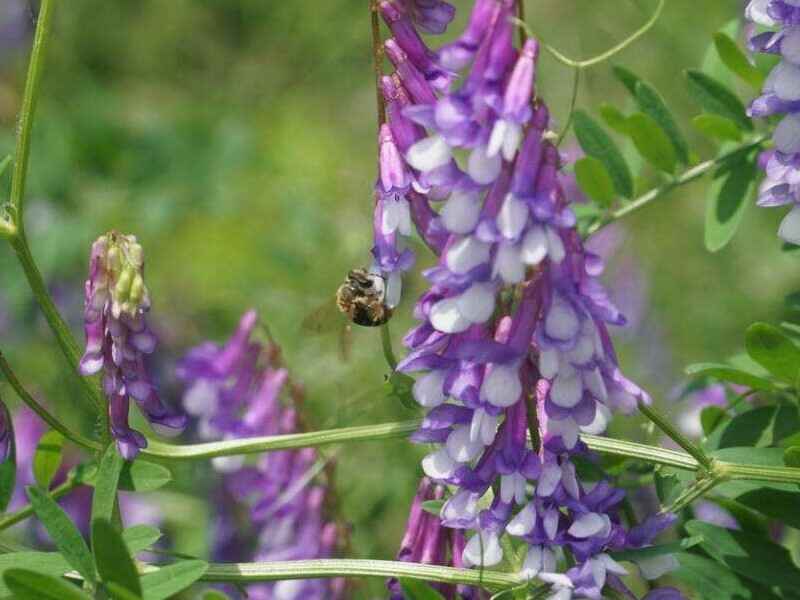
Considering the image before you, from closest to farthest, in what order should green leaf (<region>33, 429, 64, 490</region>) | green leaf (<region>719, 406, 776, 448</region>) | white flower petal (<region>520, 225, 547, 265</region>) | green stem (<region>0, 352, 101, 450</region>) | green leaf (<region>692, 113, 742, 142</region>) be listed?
white flower petal (<region>520, 225, 547, 265</region>) → green stem (<region>0, 352, 101, 450</region>) → green leaf (<region>719, 406, 776, 448</region>) → green leaf (<region>33, 429, 64, 490</region>) → green leaf (<region>692, 113, 742, 142</region>)

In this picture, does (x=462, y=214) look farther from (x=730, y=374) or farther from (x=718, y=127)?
(x=718, y=127)

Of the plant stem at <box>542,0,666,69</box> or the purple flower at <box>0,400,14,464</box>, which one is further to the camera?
the purple flower at <box>0,400,14,464</box>

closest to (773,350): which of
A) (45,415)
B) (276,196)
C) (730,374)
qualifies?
(730,374)

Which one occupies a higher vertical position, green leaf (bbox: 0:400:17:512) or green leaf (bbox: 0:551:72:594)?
green leaf (bbox: 0:400:17:512)

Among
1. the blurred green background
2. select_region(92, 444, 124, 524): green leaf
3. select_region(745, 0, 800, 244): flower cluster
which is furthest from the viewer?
the blurred green background

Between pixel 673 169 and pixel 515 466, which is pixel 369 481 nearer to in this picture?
pixel 673 169

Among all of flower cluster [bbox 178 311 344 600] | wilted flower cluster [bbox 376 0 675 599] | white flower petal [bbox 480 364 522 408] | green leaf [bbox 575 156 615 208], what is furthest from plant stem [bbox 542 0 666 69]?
flower cluster [bbox 178 311 344 600]

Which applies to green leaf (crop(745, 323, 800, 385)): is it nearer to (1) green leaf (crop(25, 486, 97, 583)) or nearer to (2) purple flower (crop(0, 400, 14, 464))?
(1) green leaf (crop(25, 486, 97, 583))
